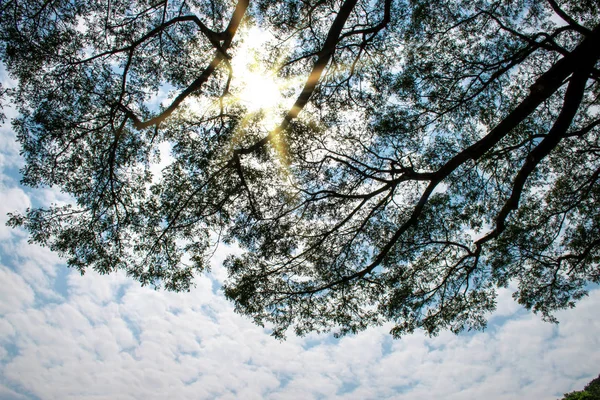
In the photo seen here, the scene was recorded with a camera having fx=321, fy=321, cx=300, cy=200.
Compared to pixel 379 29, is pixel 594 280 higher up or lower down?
lower down

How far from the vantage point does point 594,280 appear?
8.66 meters

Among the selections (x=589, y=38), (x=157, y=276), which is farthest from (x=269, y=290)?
(x=589, y=38)

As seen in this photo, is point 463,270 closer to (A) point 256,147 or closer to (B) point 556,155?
(B) point 556,155

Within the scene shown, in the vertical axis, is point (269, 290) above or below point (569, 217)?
below

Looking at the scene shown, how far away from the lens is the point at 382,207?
25.2ft

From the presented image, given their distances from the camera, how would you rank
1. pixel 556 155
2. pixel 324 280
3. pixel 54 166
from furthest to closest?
1. pixel 556 155
2. pixel 324 280
3. pixel 54 166

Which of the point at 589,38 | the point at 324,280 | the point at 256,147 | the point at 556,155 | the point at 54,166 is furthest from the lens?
the point at 556,155

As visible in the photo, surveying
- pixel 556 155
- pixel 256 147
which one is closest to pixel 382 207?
pixel 256 147

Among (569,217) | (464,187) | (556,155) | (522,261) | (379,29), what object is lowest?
(522,261)

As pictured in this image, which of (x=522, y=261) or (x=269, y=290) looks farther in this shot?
(x=522, y=261)

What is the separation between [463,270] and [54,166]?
10048 millimetres

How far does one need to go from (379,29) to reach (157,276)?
25.8 ft

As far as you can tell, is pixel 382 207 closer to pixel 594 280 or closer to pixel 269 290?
pixel 269 290

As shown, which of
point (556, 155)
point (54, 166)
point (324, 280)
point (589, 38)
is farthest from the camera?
point (556, 155)
